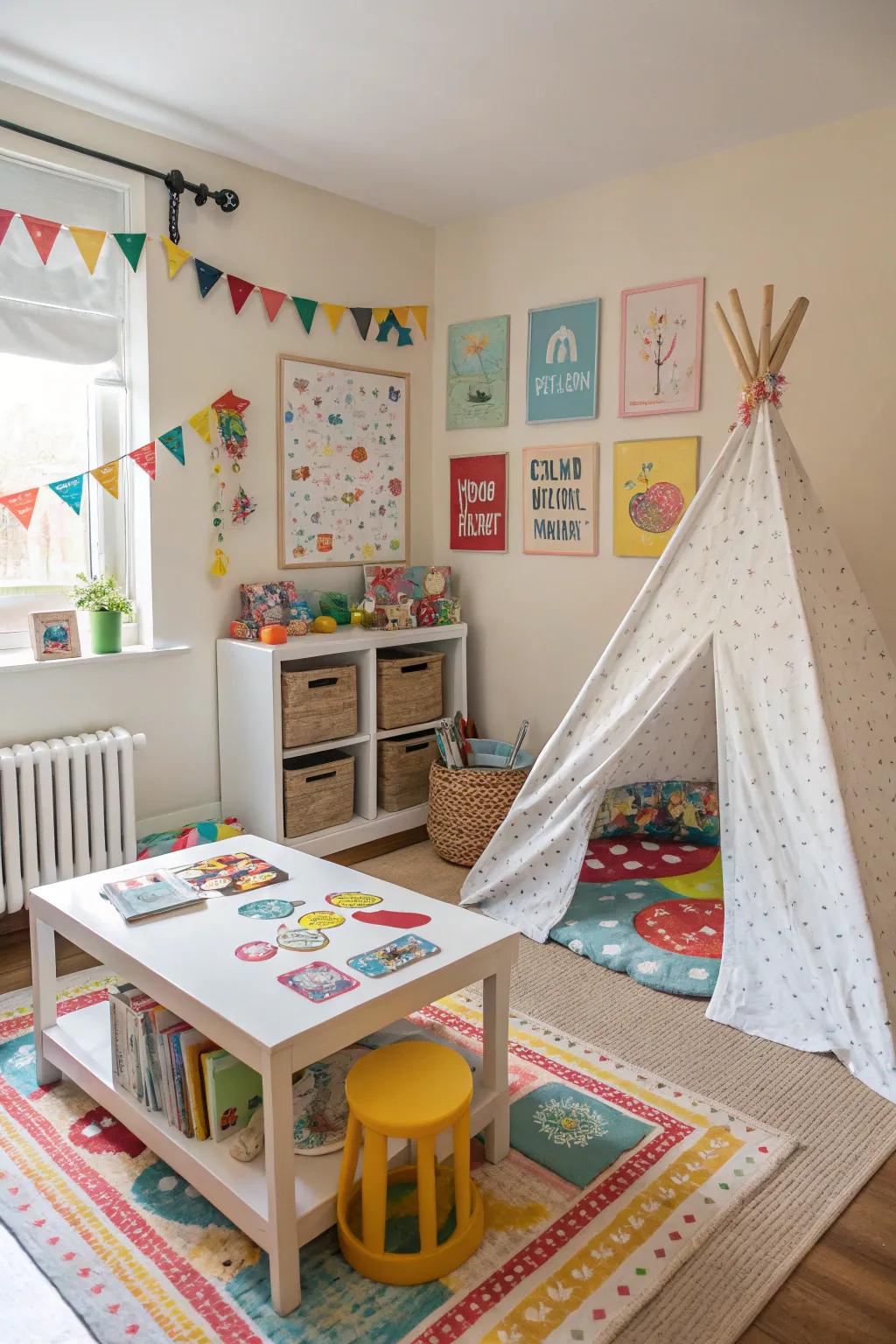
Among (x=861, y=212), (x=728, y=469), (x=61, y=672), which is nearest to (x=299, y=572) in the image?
(x=61, y=672)

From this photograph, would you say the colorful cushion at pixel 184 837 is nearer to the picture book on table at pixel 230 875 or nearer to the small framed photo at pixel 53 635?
the small framed photo at pixel 53 635

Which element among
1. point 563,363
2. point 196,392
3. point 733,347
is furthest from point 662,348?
point 196,392

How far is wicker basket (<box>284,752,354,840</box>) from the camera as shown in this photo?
11.3 ft

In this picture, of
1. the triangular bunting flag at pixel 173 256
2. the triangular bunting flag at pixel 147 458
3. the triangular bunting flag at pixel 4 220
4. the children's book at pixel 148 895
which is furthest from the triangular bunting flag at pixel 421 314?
the children's book at pixel 148 895

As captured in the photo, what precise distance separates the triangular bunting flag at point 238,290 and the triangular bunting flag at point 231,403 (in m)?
0.30

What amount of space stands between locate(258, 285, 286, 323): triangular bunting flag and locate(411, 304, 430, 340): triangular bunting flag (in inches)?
27.1

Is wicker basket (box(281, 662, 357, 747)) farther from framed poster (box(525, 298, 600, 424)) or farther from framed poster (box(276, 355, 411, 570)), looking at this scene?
framed poster (box(525, 298, 600, 424))

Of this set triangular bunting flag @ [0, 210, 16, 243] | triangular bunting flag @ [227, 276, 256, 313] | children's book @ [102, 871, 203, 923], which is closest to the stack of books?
children's book @ [102, 871, 203, 923]

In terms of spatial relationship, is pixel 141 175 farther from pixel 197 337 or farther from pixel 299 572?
pixel 299 572

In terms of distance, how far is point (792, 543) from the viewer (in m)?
2.56

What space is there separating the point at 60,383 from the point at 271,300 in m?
0.84

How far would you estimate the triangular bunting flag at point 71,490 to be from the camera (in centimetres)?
300

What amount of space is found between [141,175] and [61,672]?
1623 millimetres

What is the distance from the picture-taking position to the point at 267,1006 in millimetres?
1616
